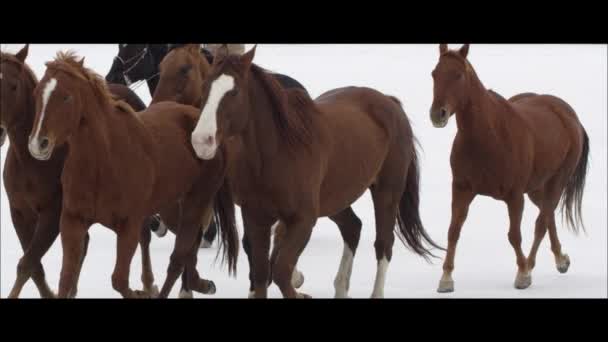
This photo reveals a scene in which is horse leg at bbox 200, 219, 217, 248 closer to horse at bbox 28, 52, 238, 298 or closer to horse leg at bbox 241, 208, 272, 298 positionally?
horse at bbox 28, 52, 238, 298

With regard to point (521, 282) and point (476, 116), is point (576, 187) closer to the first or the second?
point (521, 282)

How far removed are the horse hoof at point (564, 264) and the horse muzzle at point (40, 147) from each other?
13.6 feet

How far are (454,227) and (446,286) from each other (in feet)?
1.34

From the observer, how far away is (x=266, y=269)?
6117mm

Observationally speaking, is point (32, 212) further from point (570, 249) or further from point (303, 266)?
point (570, 249)

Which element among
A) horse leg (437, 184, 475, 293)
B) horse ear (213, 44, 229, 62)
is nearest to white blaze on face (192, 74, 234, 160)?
horse ear (213, 44, 229, 62)

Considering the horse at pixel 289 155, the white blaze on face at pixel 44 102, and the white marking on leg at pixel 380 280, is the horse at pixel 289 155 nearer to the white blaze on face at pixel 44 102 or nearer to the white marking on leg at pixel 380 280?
the white marking on leg at pixel 380 280

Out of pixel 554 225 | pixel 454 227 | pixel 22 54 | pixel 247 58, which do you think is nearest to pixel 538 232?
pixel 554 225

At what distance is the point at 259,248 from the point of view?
6098mm

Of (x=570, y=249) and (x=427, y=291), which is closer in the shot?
(x=427, y=291)

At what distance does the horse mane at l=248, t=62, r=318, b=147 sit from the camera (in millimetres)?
5930

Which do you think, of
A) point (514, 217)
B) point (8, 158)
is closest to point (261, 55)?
point (514, 217)

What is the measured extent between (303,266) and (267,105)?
8.46ft

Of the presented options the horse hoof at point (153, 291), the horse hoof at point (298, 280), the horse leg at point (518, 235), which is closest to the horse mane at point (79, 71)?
the horse hoof at point (153, 291)
